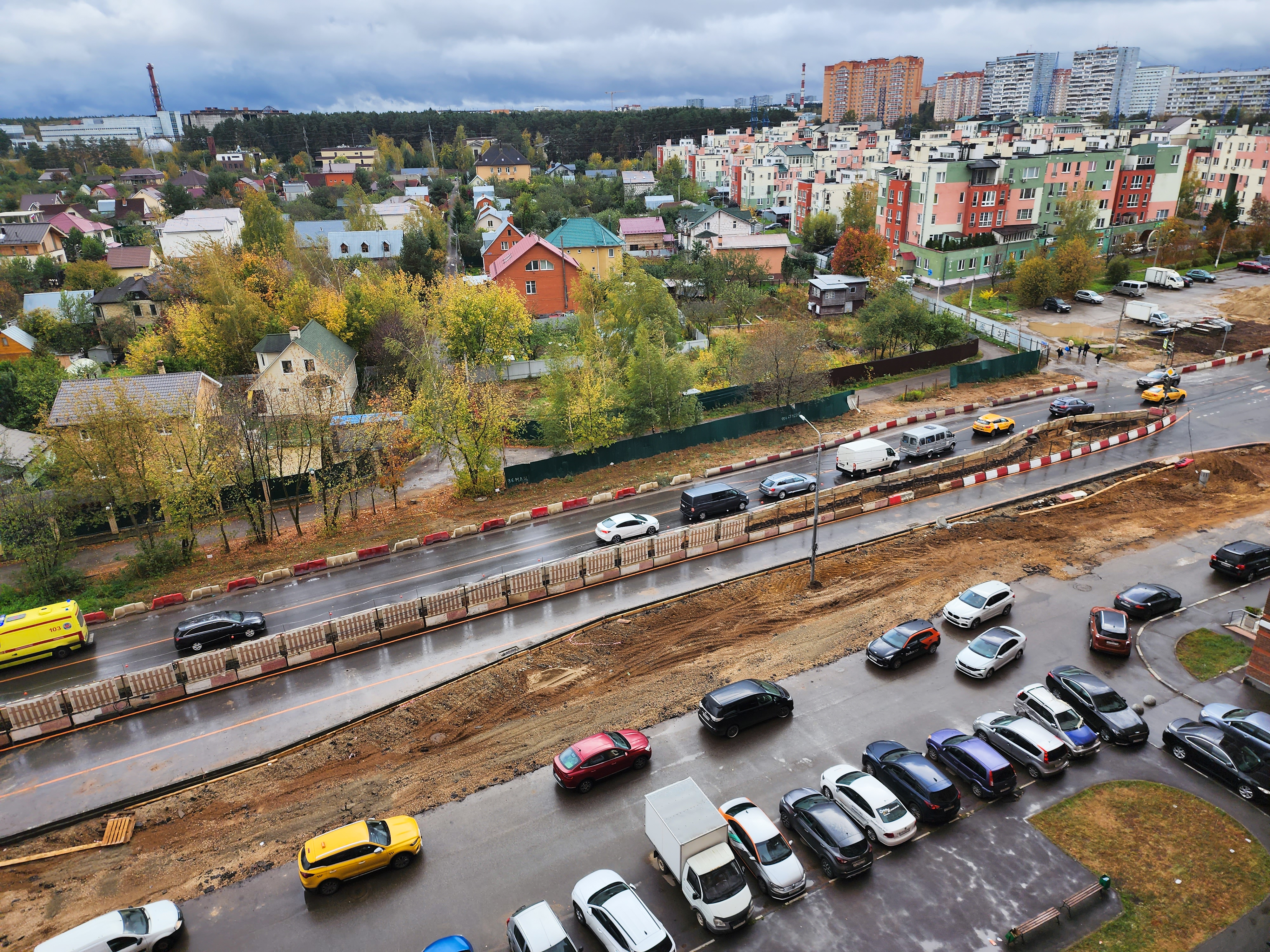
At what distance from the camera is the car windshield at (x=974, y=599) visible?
27078 millimetres

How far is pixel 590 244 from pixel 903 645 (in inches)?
2488

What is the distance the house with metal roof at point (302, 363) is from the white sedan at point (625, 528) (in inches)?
791

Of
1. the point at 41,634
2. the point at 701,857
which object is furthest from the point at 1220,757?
the point at 41,634

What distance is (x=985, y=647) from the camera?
24734 millimetres

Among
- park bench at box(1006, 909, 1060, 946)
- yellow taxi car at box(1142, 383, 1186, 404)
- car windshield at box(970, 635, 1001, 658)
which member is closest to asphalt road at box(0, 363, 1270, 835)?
yellow taxi car at box(1142, 383, 1186, 404)

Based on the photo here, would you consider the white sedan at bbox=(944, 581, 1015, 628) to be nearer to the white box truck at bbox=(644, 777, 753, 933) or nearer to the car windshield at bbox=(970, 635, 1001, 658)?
the car windshield at bbox=(970, 635, 1001, 658)

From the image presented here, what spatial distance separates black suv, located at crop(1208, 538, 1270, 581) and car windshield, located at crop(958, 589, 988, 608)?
10761mm

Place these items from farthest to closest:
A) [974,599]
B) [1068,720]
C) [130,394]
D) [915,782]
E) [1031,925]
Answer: [130,394], [974,599], [1068,720], [915,782], [1031,925]

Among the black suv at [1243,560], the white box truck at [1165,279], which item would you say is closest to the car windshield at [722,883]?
the black suv at [1243,560]

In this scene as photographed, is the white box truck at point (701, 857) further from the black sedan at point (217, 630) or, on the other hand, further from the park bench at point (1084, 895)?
the black sedan at point (217, 630)

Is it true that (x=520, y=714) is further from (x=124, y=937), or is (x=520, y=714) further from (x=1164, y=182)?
(x=1164, y=182)

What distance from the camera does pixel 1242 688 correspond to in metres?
23.5

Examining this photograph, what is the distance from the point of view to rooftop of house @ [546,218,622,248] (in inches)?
3073

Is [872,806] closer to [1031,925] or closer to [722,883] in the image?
[1031,925]
